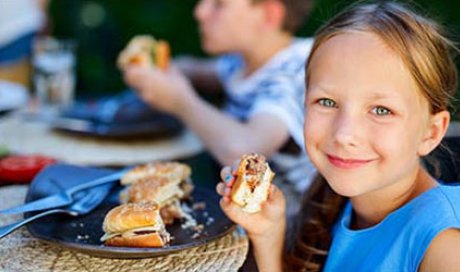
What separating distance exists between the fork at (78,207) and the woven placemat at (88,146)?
16.9 inches

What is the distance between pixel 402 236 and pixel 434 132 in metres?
0.21

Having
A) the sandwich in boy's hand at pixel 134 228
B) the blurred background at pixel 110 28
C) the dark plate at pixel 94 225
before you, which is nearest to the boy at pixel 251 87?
the dark plate at pixel 94 225

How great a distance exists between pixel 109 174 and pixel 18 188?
0.64 ft

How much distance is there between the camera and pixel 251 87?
2.12 meters

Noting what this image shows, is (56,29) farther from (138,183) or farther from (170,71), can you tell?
(138,183)

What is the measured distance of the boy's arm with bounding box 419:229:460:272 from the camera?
111 cm

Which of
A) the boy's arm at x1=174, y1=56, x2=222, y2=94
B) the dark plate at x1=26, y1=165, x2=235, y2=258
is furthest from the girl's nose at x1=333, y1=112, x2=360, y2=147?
the boy's arm at x1=174, y1=56, x2=222, y2=94

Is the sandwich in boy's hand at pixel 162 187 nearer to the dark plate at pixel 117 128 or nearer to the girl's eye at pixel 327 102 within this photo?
the girl's eye at pixel 327 102

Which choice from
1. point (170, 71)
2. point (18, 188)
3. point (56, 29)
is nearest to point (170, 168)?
point (18, 188)

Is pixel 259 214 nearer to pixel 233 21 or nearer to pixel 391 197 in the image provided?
pixel 391 197

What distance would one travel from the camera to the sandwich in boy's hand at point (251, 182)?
Answer: 3.85 ft

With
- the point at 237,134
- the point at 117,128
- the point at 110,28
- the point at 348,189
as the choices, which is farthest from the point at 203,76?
the point at 110,28

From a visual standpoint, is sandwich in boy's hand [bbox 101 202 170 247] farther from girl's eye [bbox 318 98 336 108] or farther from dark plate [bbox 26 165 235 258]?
girl's eye [bbox 318 98 336 108]

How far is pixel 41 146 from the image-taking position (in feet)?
6.07
